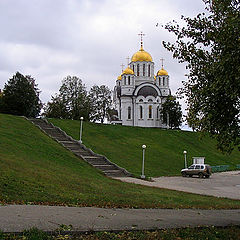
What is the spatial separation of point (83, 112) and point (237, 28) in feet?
186

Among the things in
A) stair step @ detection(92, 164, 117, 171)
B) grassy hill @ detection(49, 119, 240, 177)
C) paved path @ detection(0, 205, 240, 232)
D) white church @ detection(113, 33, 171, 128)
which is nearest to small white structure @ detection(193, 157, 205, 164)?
grassy hill @ detection(49, 119, 240, 177)

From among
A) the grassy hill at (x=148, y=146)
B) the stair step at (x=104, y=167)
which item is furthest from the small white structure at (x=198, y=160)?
the stair step at (x=104, y=167)

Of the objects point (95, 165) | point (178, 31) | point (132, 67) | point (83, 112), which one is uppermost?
point (132, 67)

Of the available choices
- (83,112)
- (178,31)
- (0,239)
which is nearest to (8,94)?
(83,112)

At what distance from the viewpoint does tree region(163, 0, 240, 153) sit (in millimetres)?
9125

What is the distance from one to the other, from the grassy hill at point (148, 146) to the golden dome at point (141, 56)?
31152mm

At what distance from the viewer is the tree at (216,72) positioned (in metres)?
9.12


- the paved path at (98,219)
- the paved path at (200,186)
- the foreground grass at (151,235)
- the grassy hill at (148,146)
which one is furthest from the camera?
the grassy hill at (148,146)

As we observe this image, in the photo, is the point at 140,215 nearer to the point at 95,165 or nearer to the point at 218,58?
the point at 218,58

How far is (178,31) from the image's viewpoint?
37.7ft

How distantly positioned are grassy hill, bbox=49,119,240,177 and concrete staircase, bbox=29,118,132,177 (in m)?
2.59

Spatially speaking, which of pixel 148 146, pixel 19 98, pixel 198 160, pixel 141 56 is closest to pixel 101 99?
pixel 141 56

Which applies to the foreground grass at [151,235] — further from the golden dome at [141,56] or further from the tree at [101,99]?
the golden dome at [141,56]

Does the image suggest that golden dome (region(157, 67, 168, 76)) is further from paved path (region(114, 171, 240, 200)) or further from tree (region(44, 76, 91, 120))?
paved path (region(114, 171, 240, 200))
